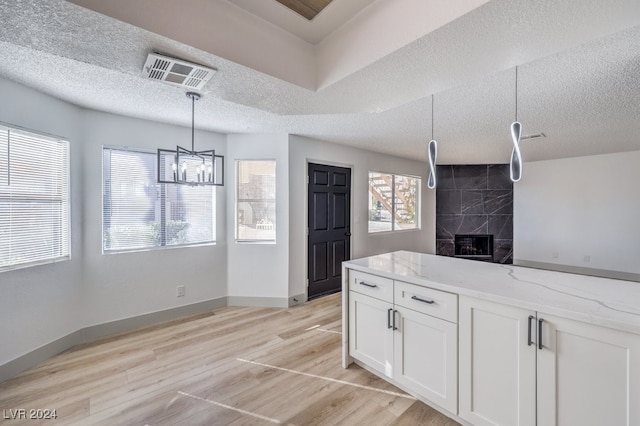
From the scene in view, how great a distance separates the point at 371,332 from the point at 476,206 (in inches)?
222

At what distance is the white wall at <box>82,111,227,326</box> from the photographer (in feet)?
9.84

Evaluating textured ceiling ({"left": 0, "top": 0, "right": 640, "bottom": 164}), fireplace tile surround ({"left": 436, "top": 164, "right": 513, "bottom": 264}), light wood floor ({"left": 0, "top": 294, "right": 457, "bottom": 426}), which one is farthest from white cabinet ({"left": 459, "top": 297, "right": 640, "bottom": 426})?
fireplace tile surround ({"left": 436, "top": 164, "right": 513, "bottom": 264})

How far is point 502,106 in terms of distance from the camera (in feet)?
9.54

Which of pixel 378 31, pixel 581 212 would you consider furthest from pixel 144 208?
pixel 581 212

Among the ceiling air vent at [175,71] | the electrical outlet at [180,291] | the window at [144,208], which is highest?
the ceiling air vent at [175,71]

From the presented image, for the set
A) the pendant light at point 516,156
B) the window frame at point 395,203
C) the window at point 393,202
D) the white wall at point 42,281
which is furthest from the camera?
the window at point 393,202

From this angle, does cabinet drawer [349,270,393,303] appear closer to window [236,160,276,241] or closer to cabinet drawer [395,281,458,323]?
cabinet drawer [395,281,458,323]

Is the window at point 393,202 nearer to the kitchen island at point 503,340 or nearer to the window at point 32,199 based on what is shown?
the kitchen island at point 503,340

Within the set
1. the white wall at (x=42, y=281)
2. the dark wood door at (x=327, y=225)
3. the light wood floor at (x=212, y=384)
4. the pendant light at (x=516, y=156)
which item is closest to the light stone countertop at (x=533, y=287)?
the pendant light at (x=516, y=156)

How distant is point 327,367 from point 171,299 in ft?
7.43

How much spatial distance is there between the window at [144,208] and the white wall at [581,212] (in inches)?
275

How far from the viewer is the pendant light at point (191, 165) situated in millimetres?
2494

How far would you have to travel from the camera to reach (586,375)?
50.6 inches

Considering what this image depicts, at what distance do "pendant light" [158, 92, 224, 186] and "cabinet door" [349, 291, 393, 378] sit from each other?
1.79 m
